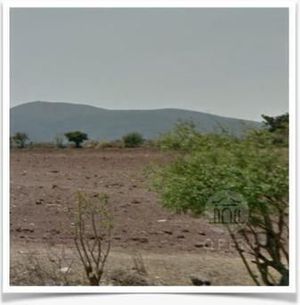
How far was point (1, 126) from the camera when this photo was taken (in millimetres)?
9844

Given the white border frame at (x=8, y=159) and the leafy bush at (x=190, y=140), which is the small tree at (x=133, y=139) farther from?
the white border frame at (x=8, y=159)

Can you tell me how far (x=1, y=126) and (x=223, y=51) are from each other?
1.22 metres

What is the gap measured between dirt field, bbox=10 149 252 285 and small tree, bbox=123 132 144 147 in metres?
0.03

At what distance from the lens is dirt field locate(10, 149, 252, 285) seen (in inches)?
389

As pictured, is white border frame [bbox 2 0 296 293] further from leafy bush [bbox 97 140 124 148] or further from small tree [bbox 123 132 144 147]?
small tree [bbox 123 132 144 147]

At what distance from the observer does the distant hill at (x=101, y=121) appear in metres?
9.81

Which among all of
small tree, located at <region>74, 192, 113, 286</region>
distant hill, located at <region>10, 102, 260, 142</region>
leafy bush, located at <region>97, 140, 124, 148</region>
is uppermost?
distant hill, located at <region>10, 102, 260, 142</region>

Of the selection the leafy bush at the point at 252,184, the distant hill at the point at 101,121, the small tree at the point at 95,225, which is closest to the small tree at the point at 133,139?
the distant hill at the point at 101,121

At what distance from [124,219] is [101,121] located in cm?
53

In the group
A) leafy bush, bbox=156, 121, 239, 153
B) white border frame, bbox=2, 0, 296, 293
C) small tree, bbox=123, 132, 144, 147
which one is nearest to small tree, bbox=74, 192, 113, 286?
white border frame, bbox=2, 0, 296, 293

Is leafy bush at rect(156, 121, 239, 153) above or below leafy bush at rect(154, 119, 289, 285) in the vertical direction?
above

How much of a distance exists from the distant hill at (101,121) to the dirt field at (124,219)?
104 mm

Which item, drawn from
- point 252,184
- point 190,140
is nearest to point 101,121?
point 190,140

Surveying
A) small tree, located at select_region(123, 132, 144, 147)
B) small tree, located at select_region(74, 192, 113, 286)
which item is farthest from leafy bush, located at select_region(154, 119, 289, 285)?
small tree, located at select_region(74, 192, 113, 286)
